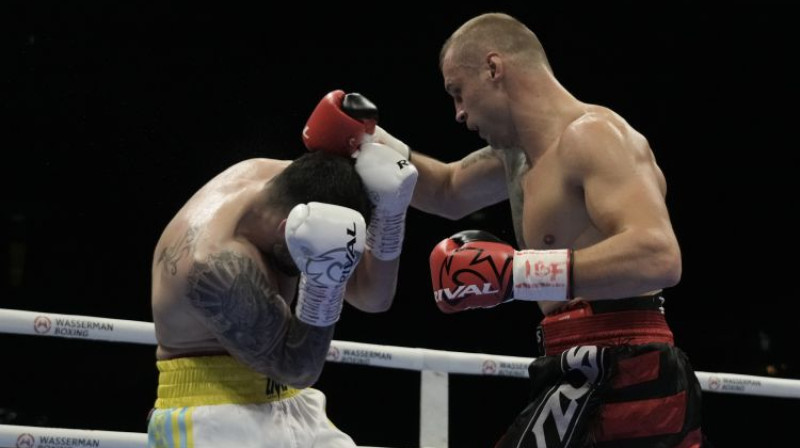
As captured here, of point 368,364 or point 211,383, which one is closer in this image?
point 211,383

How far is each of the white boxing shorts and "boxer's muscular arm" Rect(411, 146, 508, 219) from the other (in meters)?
0.90

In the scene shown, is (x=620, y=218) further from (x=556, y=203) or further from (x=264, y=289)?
(x=264, y=289)

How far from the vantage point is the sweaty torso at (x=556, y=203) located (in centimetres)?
219

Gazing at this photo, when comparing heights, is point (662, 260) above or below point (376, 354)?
above

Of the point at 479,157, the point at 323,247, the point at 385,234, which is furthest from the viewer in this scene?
the point at 479,157

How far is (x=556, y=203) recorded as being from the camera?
7.32 ft

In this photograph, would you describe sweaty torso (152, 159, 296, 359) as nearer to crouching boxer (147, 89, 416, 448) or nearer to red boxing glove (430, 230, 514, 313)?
crouching boxer (147, 89, 416, 448)

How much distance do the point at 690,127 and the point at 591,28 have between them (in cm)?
139

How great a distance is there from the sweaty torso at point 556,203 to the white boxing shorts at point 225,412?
66 cm

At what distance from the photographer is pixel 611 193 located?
2057 mm

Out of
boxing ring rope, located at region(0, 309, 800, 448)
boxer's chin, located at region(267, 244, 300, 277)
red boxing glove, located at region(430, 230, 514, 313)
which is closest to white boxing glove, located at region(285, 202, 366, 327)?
boxer's chin, located at region(267, 244, 300, 277)

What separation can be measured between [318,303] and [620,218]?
26.3 inches

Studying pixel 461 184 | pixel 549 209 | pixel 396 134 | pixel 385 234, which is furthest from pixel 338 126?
pixel 396 134

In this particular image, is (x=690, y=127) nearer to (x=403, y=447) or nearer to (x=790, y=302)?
(x=790, y=302)
